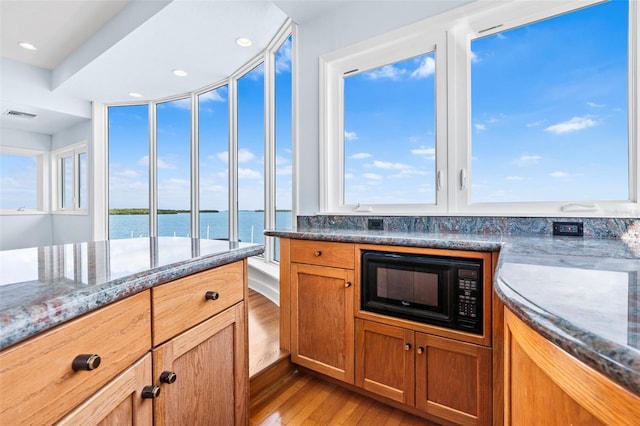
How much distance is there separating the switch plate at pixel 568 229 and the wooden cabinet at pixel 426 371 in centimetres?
74

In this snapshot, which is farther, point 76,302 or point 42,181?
point 42,181

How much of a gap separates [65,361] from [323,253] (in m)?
1.33

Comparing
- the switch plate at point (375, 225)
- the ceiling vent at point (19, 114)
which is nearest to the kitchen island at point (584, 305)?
the switch plate at point (375, 225)

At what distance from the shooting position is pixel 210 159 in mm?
4254

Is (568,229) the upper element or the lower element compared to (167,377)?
upper

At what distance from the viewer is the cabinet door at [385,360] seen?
1.51 metres

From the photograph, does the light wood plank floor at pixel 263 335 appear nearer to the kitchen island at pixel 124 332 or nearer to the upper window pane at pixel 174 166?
the kitchen island at pixel 124 332

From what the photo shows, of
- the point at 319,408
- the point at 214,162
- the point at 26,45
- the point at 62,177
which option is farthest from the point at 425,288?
the point at 62,177

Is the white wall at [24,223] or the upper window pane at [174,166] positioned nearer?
the upper window pane at [174,166]

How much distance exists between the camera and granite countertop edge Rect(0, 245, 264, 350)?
441mm

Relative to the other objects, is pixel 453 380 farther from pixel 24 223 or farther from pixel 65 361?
pixel 24 223

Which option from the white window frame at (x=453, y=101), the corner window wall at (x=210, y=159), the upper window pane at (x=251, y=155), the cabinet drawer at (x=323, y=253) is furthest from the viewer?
the upper window pane at (x=251, y=155)

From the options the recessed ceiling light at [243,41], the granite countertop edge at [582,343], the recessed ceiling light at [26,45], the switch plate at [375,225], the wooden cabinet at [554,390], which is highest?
the recessed ceiling light at [26,45]

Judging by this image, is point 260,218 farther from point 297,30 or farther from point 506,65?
point 506,65
